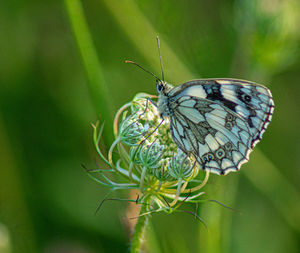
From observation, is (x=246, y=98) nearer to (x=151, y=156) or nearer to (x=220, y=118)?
(x=220, y=118)

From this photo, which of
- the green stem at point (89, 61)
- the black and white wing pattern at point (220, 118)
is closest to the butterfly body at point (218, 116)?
the black and white wing pattern at point (220, 118)

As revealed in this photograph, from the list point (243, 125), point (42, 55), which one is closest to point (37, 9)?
point (42, 55)

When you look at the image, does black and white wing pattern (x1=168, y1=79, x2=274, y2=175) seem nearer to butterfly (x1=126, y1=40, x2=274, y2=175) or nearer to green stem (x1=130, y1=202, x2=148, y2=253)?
butterfly (x1=126, y1=40, x2=274, y2=175)

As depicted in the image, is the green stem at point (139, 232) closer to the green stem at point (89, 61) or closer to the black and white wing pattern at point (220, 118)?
the black and white wing pattern at point (220, 118)

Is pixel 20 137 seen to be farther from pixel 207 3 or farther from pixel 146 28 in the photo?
pixel 207 3

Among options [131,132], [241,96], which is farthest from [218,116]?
[131,132]

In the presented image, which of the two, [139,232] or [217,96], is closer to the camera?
[139,232]
